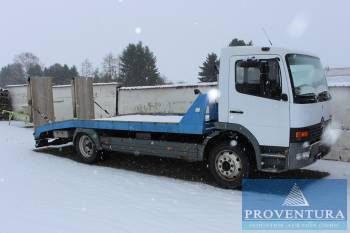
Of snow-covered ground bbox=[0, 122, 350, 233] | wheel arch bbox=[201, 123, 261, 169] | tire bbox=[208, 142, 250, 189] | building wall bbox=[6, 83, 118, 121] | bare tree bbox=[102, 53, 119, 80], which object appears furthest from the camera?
bare tree bbox=[102, 53, 119, 80]

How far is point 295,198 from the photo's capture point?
6.63 meters

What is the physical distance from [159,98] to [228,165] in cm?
622

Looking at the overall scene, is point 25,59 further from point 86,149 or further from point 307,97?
point 307,97

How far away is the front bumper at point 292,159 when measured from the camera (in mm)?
6500

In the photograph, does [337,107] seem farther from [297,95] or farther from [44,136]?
[44,136]

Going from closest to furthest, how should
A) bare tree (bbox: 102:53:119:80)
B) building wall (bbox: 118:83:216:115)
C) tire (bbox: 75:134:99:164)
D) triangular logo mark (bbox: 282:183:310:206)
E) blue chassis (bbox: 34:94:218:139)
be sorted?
triangular logo mark (bbox: 282:183:310:206) < blue chassis (bbox: 34:94:218:139) < tire (bbox: 75:134:99:164) < building wall (bbox: 118:83:216:115) < bare tree (bbox: 102:53:119:80)

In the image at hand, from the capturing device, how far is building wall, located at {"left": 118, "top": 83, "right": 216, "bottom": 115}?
12.0 metres

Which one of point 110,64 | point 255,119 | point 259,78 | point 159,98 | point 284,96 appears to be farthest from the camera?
point 110,64

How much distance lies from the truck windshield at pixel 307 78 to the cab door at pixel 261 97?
0.20m

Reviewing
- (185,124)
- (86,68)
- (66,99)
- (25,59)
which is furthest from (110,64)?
(185,124)

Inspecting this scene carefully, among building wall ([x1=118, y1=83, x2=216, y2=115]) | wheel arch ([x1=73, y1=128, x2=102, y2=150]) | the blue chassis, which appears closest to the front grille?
the blue chassis

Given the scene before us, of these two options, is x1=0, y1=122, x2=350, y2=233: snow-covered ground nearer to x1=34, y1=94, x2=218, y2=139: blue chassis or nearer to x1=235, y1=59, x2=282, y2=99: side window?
x1=34, y1=94, x2=218, y2=139: blue chassis

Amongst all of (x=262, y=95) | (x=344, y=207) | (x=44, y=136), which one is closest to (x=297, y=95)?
(x=262, y=95)

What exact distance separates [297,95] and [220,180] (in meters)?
2.09
